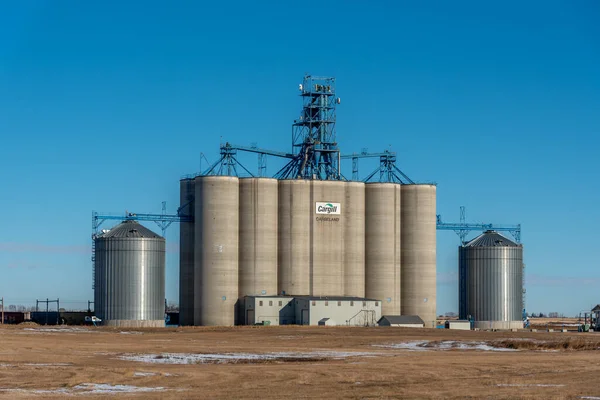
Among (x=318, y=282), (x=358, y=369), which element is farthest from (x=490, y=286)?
(x=358, y=369)

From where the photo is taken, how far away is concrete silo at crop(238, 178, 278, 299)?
134625mm

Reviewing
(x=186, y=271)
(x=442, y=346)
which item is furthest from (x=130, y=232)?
(x=442, y=346)

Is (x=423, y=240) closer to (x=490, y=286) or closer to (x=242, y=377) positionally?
(x=490, y=286)

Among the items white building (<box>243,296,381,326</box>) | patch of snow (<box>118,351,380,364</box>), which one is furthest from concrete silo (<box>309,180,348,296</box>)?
patch of snow (<box>118,351,380,364</box>)

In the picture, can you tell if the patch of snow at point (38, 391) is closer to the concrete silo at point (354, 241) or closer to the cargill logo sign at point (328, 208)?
the cargill logo sign at point (328, 208)

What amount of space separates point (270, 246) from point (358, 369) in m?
74.3

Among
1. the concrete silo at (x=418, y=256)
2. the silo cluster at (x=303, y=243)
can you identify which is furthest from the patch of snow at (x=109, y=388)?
the concrete silo at (x=418, y=256)

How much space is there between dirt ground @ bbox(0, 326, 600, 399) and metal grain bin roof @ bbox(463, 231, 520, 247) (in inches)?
1873

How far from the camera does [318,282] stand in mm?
137500

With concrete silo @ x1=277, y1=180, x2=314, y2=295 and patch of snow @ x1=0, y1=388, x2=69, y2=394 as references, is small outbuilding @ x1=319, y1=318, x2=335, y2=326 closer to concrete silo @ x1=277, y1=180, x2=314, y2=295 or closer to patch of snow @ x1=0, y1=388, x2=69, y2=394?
concrete silo @ x1=277, y1=180, x2=314, y2=295

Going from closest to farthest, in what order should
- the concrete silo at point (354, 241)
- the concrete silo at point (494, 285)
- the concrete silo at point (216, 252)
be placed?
the concrete silo at point (216, 252), the concrete silo at point (354, 241), the concrete silo at point (494, 285)

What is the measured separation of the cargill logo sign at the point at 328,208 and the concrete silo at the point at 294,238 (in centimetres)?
111

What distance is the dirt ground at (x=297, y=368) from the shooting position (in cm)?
4978

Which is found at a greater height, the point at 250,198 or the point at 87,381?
the point at 250,198
